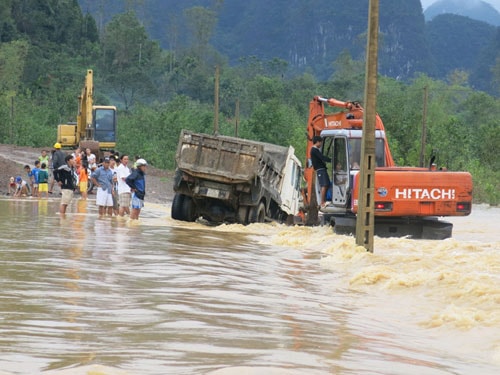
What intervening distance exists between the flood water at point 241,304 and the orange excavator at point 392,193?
79cm

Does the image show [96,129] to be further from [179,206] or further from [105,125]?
[179,206]

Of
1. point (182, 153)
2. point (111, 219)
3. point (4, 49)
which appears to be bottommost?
point (111, 219)

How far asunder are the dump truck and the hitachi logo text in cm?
392

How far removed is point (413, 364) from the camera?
866cm

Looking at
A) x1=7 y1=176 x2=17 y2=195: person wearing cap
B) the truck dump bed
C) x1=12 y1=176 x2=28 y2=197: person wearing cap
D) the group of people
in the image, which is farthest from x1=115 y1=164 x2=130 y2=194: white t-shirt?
x1=7 y1=176 x2=17 y2=195: person wearing cap

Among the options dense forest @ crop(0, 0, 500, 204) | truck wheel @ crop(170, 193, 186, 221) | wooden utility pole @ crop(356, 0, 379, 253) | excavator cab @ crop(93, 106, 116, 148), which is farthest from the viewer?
dense forest @ crop(0, 0, 500, 204)

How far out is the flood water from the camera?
8289 mm

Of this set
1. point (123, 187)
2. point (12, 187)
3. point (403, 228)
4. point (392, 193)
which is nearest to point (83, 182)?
point (12, 187)

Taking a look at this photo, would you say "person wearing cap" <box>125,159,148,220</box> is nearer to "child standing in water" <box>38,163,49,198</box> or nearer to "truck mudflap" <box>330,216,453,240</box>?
"truck mudflap" <box>330,216,453,240</box>

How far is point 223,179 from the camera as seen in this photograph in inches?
945

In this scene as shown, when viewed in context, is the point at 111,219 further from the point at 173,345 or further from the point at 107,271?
the point at 173,345

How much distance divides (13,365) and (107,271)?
625 centimetres

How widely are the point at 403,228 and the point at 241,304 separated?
432 inches

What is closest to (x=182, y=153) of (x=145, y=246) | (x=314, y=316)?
(x=145, y=246)
